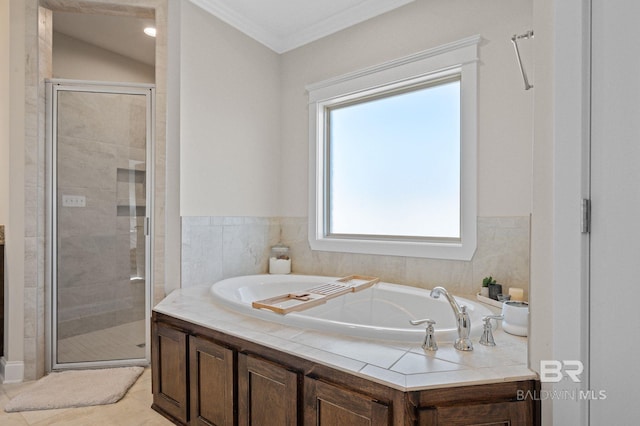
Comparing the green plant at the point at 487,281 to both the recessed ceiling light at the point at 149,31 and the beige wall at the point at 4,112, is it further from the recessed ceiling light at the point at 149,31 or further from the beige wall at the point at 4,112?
the recessed ceiling light at the point at 149,31

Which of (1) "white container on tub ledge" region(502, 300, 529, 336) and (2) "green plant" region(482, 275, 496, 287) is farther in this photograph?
(2) "green plant" region(482, 275, 496, 287)

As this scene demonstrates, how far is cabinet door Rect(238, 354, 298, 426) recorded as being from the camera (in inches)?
50.9

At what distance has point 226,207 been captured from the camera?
2785mm

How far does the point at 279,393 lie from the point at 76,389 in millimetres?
1639

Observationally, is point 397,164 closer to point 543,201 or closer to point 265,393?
point 543,201

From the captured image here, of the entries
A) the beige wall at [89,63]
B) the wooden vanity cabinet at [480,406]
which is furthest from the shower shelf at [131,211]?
the wooden vanity cabinet at [480,406]

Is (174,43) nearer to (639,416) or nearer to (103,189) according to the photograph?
(103,189)

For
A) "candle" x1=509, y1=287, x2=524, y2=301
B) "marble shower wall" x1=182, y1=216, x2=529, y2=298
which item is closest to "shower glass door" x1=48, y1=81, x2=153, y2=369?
"marble shower wall" x1=182, y1=216, x2=529, y2=298

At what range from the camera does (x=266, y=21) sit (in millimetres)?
2887

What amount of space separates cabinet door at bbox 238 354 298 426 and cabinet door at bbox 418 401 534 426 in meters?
0.50

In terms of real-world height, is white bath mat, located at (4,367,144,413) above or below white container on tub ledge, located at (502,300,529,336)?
below

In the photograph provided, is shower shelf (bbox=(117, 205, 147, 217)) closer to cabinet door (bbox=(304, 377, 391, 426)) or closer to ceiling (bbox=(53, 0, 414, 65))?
ceiling (bbox=(53, 0, 414, 65))

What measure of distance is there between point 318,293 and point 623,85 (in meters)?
1.69

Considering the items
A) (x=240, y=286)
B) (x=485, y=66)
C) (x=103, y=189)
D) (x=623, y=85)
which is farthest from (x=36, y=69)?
(x=623, y=85)
